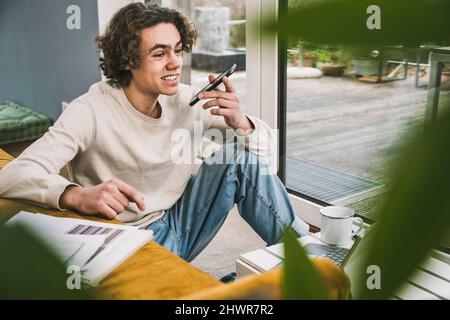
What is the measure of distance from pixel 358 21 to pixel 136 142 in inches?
60.6

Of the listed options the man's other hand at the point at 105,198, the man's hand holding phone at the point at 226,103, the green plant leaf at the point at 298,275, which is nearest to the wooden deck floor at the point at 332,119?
the man's hand holding phone at the point at 226,103

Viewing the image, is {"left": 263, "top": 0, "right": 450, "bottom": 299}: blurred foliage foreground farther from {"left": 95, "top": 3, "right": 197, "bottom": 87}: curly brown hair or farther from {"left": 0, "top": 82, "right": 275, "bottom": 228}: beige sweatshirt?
{"left": 95, "top": 3, "right": 197, "bottom": 87}: curly brown hair

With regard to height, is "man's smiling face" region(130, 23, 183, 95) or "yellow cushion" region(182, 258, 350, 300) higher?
"man's smiling face" region(130, 23, 183, 95)

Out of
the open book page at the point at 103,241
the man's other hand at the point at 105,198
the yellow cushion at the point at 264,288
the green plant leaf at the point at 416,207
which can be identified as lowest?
the open book page at the point at 103,241

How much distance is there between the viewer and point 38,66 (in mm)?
3506

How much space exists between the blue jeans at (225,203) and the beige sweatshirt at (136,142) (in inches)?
2.6

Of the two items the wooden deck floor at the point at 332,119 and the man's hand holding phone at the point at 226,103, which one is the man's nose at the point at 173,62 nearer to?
the man's hand holding phone at the point at 226,103

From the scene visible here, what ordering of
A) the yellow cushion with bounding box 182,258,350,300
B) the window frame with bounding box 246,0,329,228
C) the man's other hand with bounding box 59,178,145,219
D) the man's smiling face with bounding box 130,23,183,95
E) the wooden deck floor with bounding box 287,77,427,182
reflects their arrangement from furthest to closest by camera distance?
the window frame with bounding box 246,0,329,228 → the wooden deck floor with bounding box 287,77,427,182 → the man's smiling face with bounding box 130,23,183,95 → the man's other hand with bounding box 59,178,145,219 → the yellow cushion with bounding box 182,258,350,300

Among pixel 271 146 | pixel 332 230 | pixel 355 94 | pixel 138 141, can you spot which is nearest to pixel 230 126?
pixel 271 146

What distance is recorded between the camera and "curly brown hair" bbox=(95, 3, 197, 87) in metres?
1.74

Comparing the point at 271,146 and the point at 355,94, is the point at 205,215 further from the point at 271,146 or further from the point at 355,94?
the point at 355,94

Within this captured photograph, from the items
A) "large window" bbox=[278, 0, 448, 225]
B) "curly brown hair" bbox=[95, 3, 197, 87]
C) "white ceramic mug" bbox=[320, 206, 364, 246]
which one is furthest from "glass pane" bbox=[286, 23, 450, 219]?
"white ceramic mug" bbox=[320, 206, 364, 246]

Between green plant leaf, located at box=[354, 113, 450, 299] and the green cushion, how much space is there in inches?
132

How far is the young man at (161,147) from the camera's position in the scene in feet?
5.05
